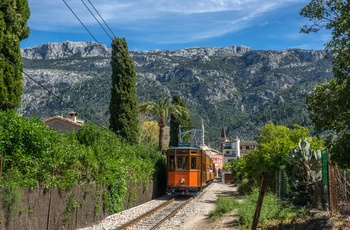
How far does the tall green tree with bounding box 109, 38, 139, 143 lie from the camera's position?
30922 millimetres

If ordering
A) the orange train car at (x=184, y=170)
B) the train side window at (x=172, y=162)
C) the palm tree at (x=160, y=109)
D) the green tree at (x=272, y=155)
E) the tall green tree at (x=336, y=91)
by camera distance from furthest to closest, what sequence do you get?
1. the palm tree at (x=160, y=109)
2. the train side window at (x=172, y=162)
3. the orange train car at (x=184, y=170)
4. the green tree at (x=272, y=155)
5. the tall green tree at (x=336, y=91)

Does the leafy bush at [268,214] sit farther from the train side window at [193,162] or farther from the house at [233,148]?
the house at [233,148]

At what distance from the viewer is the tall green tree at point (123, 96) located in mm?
30922

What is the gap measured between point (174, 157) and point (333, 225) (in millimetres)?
19612

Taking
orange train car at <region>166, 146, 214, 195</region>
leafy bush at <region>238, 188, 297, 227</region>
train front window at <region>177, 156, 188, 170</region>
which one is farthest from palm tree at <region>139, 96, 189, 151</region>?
leafy bush at <region>238, 188, 297, 227</region>

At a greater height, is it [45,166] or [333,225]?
[45,166]

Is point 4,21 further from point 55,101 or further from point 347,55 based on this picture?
point 55,101

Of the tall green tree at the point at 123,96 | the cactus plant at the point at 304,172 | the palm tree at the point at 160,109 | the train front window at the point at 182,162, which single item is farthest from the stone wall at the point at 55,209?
the palm tree at the point at 160,109

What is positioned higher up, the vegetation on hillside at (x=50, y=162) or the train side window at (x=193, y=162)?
the train side window at (x=193, y=162)

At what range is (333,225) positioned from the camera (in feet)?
30.2

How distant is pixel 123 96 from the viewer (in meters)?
31.0

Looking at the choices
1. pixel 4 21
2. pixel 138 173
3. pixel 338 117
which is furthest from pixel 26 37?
pixel 338 117

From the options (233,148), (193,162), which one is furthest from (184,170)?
(233,148)

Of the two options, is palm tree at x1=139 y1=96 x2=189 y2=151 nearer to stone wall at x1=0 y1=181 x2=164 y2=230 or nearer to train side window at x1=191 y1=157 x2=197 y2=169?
train side window at x1=191 y1=157 x2=197 y2=169
